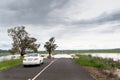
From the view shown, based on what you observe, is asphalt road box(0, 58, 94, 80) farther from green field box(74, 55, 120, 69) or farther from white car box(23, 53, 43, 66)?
green field box(74, 55, 120, 69)

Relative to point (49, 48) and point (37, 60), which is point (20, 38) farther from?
point (37, 60)

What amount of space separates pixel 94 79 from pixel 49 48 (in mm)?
60042

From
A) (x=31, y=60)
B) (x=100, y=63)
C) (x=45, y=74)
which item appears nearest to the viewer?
(x=45, y=74)

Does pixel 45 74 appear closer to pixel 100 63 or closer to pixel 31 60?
pixel 31 60

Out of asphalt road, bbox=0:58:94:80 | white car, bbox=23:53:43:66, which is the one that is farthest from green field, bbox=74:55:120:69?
asphalt road, bbox=0:58:94:80

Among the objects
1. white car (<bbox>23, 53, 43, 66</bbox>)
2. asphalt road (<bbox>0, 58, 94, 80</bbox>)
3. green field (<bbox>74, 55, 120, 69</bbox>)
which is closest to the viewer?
asphalt road (<bbox>0, 58, 94, 80</bbox>)

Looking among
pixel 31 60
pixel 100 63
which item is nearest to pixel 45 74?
pixel 31 60

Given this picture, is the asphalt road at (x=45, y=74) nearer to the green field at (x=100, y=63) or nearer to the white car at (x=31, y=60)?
the white car at (x=31, y=60)

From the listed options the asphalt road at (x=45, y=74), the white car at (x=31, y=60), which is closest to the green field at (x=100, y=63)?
the white car at (x=31, y=60)

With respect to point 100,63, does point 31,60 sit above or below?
above

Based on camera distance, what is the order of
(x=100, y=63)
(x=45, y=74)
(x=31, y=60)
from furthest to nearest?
(x=100, y=63), (x=31, y=60), (x=45, y=74)

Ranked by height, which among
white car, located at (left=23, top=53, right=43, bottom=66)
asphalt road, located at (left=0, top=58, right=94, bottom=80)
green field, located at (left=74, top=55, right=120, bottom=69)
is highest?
white car, located at (left=23, top=53, right=43, bottom=66)

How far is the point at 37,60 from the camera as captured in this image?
33.2 m

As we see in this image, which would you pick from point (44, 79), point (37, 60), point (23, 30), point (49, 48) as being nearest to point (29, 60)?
point (37, 60)
